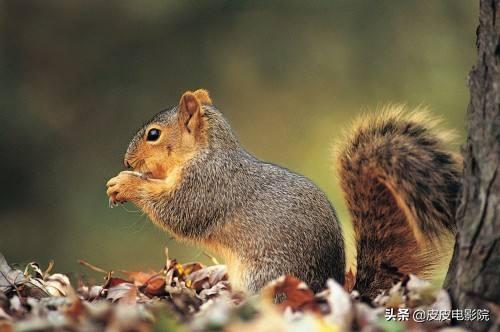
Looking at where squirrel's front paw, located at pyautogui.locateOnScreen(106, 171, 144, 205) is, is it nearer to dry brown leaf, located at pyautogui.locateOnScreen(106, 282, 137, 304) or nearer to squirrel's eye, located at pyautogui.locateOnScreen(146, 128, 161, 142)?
squirrel's eye, located at pyautogui.locateOnScreen(146, 128, 161, 142)

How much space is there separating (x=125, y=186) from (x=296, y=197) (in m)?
0.60

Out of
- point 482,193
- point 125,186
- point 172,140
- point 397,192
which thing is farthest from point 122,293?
point 482,193

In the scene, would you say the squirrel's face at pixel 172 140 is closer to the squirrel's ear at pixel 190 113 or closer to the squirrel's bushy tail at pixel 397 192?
the squirrel's ear at pixel 190 113

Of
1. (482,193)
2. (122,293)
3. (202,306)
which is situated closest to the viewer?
(482,193)

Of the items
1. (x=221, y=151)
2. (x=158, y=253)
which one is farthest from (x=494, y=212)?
(x=158, y=253)

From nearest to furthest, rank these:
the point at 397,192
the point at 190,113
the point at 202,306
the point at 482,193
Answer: the point at 482,193, the point at 202,306, the point at 397,192, the point at 190,113

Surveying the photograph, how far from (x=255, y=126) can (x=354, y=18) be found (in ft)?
2.95

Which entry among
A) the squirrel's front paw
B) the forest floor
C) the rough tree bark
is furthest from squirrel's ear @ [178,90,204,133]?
the rough tree bark

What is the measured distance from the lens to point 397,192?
1825 millimetres

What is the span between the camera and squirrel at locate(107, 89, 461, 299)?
1.82 m

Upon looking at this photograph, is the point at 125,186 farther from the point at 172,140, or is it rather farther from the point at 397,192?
the point at 397,192

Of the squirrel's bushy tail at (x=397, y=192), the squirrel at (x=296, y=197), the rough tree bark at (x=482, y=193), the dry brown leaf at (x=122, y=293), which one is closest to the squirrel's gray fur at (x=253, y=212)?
the squirrel at (x=296, y=197)

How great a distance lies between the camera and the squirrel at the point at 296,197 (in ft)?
5.96

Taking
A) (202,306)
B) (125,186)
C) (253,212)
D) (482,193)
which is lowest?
(202,306)
